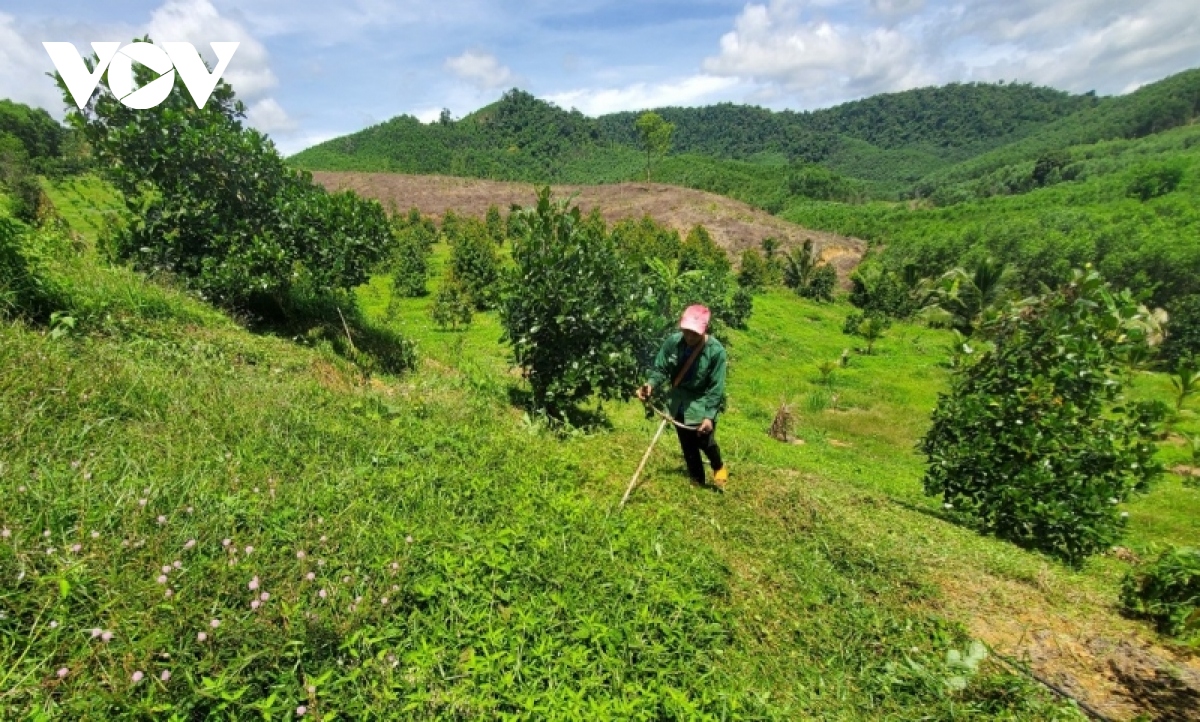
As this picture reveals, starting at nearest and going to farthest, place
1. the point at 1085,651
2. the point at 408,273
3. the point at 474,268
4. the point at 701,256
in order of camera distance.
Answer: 1. the point at 1085,651
2. the point at 474,268
3. the point at 408,273
4. the point at 701,256

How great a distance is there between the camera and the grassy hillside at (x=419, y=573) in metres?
2.58

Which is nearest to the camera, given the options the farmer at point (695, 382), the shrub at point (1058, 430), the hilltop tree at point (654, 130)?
the farmer at point (695, 382)

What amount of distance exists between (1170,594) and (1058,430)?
2.00 metres

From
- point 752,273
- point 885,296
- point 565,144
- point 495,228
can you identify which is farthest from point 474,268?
point 565,144

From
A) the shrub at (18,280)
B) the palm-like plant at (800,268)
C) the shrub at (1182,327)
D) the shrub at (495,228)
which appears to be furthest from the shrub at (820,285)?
the shrub at (18,280)

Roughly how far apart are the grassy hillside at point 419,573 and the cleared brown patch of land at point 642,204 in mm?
49148

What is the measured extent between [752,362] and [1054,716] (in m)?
20.8

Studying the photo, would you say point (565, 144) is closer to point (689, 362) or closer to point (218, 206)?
point (218, 206)

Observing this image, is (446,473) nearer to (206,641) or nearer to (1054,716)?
(206,641)

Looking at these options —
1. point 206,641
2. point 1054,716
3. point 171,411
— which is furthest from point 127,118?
point 1054,716

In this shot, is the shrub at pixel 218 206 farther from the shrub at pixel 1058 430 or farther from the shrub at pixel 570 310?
the shrub at pixel 1058 430

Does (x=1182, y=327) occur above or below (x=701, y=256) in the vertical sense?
below

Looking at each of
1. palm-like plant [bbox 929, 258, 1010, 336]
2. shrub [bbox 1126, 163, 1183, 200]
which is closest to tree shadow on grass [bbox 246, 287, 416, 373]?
palm-like plant [bbox 929, 258, 1010, 336]

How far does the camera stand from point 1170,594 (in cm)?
464
